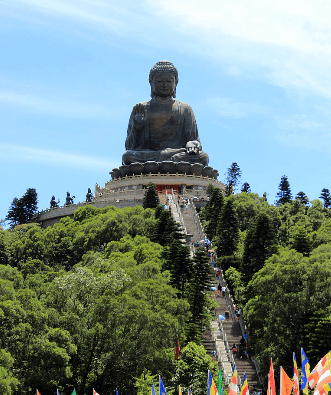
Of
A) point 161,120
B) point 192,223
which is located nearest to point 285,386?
point 192,223

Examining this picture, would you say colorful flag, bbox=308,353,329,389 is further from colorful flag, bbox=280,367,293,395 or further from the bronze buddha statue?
the bronze buddha statue

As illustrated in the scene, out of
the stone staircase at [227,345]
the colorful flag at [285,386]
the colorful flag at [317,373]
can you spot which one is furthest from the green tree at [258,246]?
the colorful flag at [285,386]

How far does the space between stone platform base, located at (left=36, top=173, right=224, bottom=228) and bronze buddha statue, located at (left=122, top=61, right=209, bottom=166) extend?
4212 mm

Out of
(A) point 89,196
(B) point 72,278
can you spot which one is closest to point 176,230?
(B) point 72,278

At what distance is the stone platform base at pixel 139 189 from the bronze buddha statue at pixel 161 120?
13.8 ft

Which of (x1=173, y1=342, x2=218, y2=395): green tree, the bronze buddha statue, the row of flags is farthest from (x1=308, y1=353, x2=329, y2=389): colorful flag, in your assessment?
the bronze buddha statue

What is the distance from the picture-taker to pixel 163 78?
51.5 m

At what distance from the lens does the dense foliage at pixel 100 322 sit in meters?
20.2

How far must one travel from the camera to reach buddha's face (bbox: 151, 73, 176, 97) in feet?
169

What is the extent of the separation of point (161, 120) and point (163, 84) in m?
2.56

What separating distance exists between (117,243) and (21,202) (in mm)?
21291

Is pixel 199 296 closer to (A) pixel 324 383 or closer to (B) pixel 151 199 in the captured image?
(A) pixel 324 383

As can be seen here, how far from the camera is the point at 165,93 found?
52125 mm

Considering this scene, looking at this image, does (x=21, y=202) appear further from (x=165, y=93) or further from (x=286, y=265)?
(x=286, y=265)
